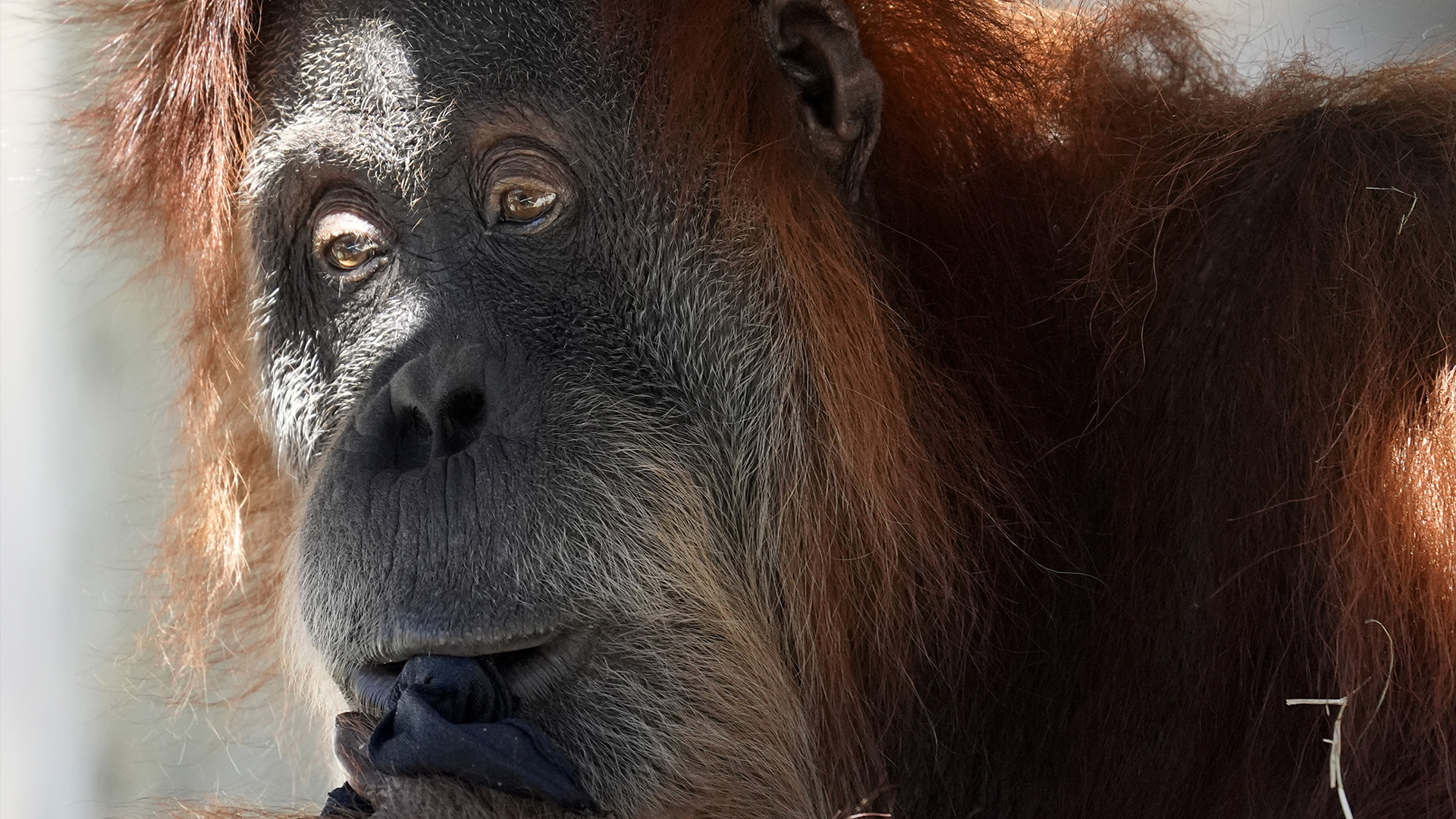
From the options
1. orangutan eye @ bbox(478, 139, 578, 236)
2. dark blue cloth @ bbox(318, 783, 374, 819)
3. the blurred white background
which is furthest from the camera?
the blurred white background

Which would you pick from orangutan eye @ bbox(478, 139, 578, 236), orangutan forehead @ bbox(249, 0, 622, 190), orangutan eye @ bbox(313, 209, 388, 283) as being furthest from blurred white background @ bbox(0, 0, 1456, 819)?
orangutan eye @ bbox(478, 139, 578, 236)

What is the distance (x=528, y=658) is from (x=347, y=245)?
619mm

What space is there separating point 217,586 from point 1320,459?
1.73 metres

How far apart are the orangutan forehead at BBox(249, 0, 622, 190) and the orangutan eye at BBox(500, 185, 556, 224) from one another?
0.10 meters

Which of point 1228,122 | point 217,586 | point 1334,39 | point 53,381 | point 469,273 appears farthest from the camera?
point 53,381

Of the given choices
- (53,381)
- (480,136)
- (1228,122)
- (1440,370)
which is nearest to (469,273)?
(480,136)

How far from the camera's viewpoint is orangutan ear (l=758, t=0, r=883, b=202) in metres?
1.85

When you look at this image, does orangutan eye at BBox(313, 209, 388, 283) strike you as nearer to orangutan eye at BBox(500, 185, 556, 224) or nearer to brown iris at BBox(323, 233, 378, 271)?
brown iris at BBox(323, 233, 378, 271)

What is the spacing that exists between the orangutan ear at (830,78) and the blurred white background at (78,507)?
129cm

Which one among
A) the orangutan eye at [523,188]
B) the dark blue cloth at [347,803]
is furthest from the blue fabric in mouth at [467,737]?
the orangutan eye at [523,188]

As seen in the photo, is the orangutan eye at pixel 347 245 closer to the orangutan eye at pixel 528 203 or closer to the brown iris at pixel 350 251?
the brown iris at pixel 350 251

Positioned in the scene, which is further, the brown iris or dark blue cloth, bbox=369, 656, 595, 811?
the brown iris

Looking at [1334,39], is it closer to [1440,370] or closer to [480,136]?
[1440,370]

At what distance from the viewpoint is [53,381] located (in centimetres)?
320
